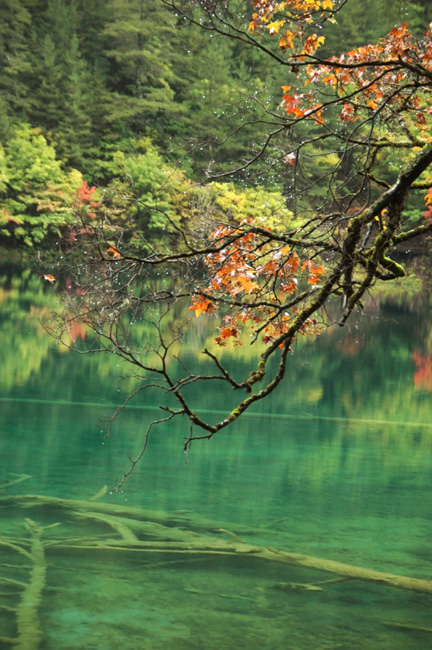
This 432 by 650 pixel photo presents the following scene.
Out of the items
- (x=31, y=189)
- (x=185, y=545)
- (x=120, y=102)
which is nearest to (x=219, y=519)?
(x=185, y=545)

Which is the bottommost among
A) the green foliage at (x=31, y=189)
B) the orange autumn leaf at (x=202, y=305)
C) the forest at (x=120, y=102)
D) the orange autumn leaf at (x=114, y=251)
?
the orange autumn leaf at (x=202, y=305)

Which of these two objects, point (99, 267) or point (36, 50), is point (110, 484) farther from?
point (36, 50)

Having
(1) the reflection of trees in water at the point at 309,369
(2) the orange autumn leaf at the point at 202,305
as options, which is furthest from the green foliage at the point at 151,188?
(2) the orange autumn leaf at the point at 202,305

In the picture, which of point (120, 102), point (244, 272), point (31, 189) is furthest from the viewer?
point (120, 102)

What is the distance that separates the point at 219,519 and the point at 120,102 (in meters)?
27.3

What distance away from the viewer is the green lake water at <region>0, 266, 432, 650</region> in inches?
176

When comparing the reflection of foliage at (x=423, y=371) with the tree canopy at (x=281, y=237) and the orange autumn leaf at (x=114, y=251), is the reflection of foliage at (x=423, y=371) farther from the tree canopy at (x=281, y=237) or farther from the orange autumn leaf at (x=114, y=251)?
the orange autumn leaf at (x=114, y=251)

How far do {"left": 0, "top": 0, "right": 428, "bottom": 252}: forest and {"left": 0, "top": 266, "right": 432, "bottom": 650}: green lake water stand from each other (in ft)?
56.5

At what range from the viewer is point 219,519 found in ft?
20.4

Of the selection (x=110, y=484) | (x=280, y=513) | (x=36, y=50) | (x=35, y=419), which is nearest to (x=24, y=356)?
(x=35, y=419)

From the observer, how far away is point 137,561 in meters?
5.21

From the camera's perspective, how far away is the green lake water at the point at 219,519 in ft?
14.6

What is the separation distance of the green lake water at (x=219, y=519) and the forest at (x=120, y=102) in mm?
17223

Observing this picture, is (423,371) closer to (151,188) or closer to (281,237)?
(281,237)
